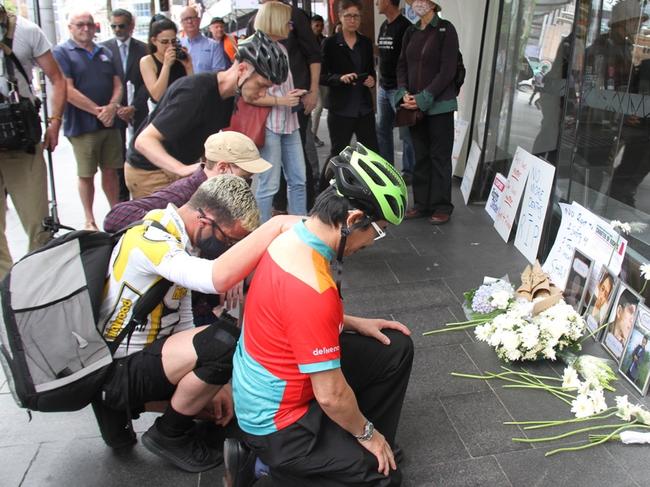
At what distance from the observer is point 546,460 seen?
100 inches

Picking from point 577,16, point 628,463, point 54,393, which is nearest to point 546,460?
point 628,463

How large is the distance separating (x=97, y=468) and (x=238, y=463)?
788 millimetres

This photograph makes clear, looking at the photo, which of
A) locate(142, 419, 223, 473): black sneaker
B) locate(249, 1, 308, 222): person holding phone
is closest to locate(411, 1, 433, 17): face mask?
locate(249, 1, 308, 222): person holding phone

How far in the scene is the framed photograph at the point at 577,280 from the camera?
354 centimetres

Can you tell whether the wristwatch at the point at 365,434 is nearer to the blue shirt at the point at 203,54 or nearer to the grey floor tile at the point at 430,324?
the grey floor tile at the point at 430,324

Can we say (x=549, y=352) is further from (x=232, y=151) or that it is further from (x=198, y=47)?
(x=198, y=47)

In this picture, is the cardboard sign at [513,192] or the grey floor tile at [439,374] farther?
the cardboard sign at [513,192]

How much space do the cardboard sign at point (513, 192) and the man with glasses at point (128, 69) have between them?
10.9ft

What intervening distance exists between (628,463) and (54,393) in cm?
230

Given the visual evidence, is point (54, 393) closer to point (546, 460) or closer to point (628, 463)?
point (546, 460)

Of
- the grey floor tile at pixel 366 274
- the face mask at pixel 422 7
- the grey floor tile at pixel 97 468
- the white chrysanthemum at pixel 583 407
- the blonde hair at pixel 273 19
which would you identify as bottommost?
the grey floor tile at pixel 97 468

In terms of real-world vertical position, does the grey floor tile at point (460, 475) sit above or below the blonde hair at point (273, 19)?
below

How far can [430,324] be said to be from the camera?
3.69m

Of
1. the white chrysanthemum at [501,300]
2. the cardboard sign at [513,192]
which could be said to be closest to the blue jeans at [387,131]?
the cardboard sign at [513,192]
